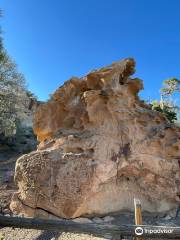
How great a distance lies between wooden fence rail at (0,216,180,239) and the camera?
6.29 metres

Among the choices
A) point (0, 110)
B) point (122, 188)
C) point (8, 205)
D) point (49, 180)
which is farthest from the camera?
point (0, 110)

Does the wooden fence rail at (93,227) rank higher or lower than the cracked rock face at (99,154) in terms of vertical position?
lower

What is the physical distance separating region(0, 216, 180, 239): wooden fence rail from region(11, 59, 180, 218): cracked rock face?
2.94 metres

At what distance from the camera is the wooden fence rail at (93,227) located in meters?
6.29

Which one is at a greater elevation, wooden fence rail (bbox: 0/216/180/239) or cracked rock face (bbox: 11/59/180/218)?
cracked rock face (bbox: 11/59/180/218)

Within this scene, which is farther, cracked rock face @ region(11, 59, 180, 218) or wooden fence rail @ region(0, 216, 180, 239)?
cracked rock face @ region(11, 59, 180, 218)

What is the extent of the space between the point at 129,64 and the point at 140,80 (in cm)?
75

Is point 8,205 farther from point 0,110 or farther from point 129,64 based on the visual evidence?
point 0,110

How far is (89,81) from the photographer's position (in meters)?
12.4

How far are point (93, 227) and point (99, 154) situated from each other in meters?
4.34

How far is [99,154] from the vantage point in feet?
35.4

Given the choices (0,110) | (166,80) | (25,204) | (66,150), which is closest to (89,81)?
(66,150)

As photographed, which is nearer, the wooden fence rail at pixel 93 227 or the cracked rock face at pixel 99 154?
the wooden fence rail at pixel 93 227

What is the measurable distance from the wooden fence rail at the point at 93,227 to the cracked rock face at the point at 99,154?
2945mm
